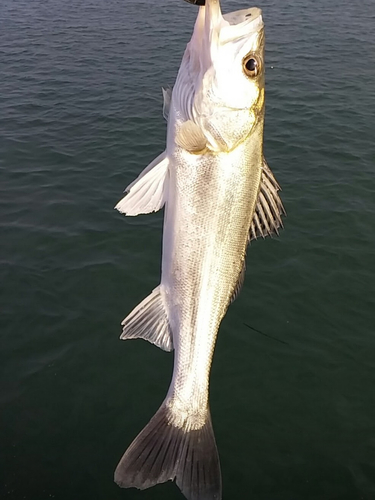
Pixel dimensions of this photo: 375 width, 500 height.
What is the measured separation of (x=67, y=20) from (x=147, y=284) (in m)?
18.6

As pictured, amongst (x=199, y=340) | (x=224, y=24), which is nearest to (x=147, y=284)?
(x=199, y=340)

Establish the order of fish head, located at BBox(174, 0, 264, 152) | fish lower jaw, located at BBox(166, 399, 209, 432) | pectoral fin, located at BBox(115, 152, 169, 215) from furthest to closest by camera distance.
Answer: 1. fish lower jaw, located at BBox(166, 399, 209, 432)
2. pectoral fin, located at BBox(115, 152, 169, 215)
3. fish head, located at BBox(174, 0, 264, 152)

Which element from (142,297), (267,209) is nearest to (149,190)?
(267,209)

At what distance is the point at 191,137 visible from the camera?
319 cm

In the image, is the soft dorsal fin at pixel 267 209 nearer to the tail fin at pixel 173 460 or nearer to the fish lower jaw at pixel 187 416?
the fish lower jaw at pixel 187 416

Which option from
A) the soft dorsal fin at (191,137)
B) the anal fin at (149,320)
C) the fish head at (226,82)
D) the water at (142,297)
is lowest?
the water at (142,297)

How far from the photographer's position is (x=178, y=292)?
3.50m

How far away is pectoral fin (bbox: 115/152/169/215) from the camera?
3.39 meters

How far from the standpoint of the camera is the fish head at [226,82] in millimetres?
3160

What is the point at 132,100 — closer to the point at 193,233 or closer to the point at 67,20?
the point at 67,20

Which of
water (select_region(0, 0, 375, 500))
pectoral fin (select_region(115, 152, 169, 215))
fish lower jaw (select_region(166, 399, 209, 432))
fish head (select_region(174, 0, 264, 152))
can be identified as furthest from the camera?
water (select_region(0, 0, 375, 500))

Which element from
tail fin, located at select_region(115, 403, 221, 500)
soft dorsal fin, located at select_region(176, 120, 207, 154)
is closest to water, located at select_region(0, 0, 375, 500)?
tail fin, located at select_region(115, 403, 221, 500)

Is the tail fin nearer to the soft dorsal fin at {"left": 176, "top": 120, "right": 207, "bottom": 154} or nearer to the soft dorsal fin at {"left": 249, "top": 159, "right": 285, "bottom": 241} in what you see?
the soft dorsal fin at {"left": 249, "top": 159, "right": 285, "bottom": 241}

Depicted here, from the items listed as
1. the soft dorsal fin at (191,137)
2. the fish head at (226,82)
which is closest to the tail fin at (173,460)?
the soft dorsal fin at (191,137)
